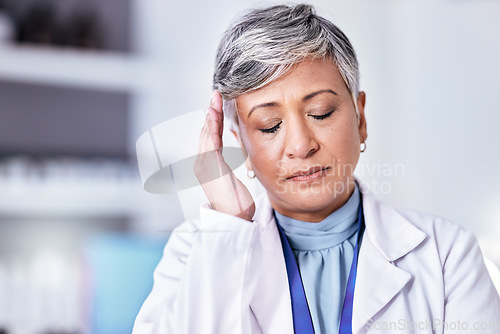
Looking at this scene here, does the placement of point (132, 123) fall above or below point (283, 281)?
above

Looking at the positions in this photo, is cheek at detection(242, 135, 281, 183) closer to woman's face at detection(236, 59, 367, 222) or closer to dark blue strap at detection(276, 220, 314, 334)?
woman's face at detection(236, 59, 367, 222)

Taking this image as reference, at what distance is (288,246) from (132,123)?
1.31m

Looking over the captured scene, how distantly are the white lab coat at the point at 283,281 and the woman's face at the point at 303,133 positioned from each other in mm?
56

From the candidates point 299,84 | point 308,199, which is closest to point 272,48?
point 299,84

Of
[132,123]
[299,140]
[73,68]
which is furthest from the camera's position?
[132,123]

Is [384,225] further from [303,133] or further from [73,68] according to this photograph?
[73,68]

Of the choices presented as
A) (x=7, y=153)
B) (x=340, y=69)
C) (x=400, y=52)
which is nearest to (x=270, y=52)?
(x=340, y=69)

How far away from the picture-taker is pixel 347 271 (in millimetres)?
559

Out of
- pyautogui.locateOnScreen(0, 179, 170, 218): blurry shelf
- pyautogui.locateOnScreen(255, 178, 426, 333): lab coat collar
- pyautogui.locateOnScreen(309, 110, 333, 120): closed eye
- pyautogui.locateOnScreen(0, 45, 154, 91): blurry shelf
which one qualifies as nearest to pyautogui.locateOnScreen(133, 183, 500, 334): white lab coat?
pyautogui.locateOnScreen(255, 178, 426, 333): lab coat collar

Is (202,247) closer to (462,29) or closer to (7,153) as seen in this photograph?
(462,29)

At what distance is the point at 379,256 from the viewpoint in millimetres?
544

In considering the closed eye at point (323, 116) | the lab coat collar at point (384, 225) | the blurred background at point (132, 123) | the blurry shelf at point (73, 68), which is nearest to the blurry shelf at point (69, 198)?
the blurred background at point (132, 123)

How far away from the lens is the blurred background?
0.62 metres

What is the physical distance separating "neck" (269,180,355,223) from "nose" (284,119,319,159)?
0.28ft
